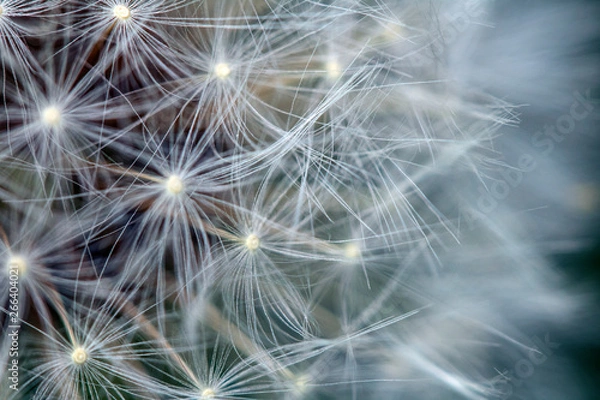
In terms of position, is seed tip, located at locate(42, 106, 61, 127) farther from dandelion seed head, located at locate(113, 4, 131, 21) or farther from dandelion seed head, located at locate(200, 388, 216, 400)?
dandelion seed head, located at locate(200, 388, 216, 400)

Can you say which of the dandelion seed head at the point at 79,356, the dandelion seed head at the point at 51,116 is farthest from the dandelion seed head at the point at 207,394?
the dandelion seed head at the point at 51,116

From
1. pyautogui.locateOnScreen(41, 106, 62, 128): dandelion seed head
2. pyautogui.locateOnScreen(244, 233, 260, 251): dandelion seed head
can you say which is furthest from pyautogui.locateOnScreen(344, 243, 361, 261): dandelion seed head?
pyautogui.locateOnScreen(41, 106, 62, 128): dandelion seed head

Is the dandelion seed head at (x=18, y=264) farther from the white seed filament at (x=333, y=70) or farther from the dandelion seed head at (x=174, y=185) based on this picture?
the white seed filament at (x=333, y=70)

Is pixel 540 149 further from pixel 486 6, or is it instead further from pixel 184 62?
pixel 184 62

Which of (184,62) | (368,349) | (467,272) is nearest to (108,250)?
(184,62)

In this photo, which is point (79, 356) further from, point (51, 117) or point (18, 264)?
point (51, 117)
